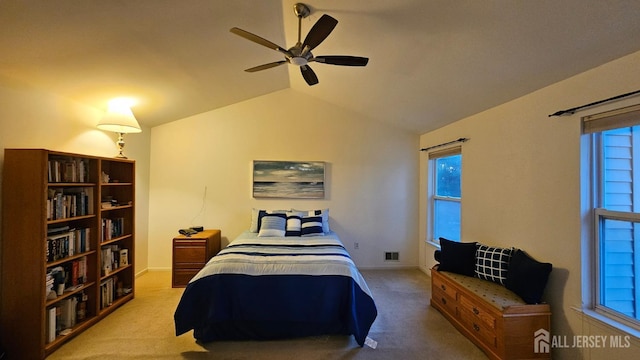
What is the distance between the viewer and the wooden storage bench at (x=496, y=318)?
214cm

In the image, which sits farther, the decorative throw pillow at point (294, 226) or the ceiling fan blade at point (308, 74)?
the decorative throw pillow at point (294, 226)

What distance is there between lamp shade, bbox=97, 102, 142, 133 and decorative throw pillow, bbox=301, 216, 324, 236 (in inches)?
96.8

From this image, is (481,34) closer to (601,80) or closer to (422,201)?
(601,80)

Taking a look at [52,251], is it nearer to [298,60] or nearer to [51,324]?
[51,324]

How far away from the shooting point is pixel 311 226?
4.12 meters

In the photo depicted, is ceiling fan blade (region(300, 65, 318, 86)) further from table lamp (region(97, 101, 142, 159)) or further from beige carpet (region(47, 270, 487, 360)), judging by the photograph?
beige carpet (region(47, 270, 487, 360))

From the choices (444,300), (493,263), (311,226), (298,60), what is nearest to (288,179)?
(311,226)

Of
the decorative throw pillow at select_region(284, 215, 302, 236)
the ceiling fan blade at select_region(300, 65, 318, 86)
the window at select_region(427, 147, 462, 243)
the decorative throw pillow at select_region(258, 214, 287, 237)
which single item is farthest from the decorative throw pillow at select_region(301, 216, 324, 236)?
A: the ceiling fan blade at select_region(300, 65, 318, 86)

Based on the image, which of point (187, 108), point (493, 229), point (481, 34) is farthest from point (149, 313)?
point (481, 34)

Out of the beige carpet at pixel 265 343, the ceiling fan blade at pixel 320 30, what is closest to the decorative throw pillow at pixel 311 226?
the beige carpet at pixel 265 343

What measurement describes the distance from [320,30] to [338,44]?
91 centimetres

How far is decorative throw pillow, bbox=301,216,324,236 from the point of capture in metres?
4.06

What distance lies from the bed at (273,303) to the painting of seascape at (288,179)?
207 centimetres

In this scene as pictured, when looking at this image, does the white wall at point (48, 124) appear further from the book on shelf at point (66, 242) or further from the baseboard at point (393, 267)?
the baseboard at point (393, 267)
